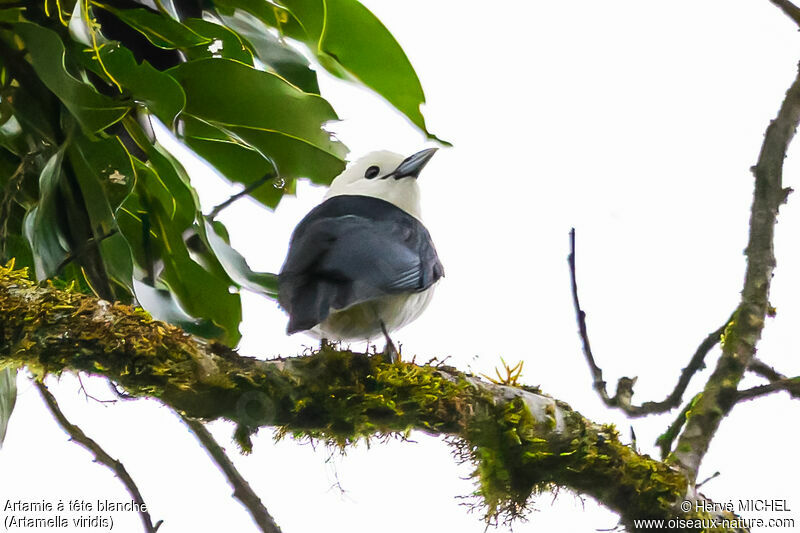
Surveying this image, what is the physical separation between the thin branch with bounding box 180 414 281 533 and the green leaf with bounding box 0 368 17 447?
30 centimetres

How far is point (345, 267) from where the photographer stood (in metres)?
1.41

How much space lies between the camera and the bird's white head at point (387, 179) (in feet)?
6.20

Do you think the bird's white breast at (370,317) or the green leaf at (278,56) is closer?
the bird's white breast at (370,317)

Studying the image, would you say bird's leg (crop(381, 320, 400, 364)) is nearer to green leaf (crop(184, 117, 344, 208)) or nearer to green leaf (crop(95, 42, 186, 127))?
green leaf (crop(184, 117, 344, 208))

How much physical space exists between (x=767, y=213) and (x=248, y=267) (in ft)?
2.90

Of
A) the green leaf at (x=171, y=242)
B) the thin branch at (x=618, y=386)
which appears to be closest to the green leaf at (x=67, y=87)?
the green leaf at (x=171, y=242)

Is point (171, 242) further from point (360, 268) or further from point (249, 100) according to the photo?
point (360, 268)

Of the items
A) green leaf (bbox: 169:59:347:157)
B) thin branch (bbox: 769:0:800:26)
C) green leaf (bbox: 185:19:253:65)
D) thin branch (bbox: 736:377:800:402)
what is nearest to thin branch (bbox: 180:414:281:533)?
green leaf (bbox: 169:59:347:157)

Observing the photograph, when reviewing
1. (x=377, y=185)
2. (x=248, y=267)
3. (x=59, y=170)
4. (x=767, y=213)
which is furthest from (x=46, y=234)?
(x=767, y=213)

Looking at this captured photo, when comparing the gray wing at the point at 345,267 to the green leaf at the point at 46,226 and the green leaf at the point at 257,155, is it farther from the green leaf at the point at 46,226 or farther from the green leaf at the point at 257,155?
the green leaf at the point at 46,226

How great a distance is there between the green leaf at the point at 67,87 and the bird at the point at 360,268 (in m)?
0.36

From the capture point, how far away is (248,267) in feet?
5.22

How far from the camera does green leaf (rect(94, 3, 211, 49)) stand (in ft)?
5.08

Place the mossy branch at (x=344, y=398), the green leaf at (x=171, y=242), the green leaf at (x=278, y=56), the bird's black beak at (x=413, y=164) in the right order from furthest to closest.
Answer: the bird's black beak at (x=413, y=164)
the green leaf at (x=278, y=56)
the green leaf at (x=171, y=242)
the mossy branch at (x=344, y=398)
